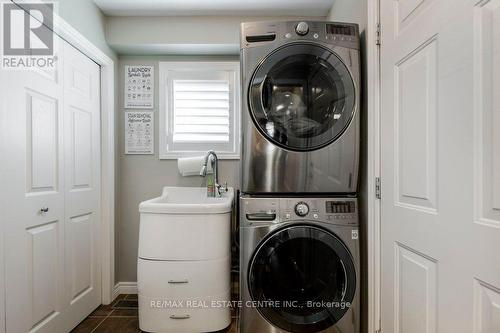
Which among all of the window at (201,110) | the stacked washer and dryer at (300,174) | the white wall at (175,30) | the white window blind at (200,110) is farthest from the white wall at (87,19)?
the stacked washer and dryer at (300,174)

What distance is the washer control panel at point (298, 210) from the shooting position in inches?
54.7

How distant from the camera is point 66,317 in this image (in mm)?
1637

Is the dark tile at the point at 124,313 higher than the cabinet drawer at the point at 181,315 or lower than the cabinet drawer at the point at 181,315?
lower

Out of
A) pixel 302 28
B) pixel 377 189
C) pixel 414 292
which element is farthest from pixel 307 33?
pixel 414 292

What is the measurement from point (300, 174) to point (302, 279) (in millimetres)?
562

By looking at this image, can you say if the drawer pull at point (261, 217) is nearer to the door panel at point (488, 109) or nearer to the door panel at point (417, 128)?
the door panel at point (417, 128)

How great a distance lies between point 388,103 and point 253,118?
2.13 feet

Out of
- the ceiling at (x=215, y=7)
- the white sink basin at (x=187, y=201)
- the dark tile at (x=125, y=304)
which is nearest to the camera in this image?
the white sink basin at (x=187, y=201)

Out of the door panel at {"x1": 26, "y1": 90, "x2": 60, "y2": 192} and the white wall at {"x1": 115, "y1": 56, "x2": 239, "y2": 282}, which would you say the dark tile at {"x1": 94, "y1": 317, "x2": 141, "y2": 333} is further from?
the door panel at {"x1": 26, "y1": 90, "x2": 60, "y2": 192}

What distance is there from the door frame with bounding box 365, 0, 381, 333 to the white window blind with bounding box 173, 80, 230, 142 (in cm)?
124

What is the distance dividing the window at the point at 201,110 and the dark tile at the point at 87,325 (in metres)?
1.30

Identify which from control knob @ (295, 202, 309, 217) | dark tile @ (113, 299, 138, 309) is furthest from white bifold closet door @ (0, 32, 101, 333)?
control knob @ (295, 202, 309, 217)

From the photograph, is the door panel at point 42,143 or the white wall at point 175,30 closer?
the door panel at point 42,143

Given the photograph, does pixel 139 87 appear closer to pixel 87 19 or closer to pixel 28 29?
pixel 87 19
